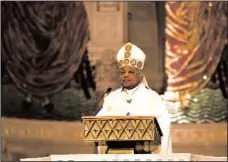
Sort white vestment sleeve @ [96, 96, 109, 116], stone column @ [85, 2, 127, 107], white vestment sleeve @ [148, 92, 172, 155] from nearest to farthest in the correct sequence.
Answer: white vestment sleeve @ [148, 92, 172, 155] → white vestment sleeve @ [96, 96, 109, 116] → stone column @ [85, 2, 127, 107]

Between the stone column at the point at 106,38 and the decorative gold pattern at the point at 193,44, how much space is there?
613mm

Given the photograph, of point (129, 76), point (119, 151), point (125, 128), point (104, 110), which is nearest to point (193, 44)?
point (104, 110)

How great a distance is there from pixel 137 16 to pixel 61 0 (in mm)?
Result: 996

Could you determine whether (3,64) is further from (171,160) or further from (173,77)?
(171,160)

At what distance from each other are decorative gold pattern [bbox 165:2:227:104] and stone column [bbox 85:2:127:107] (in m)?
0.61

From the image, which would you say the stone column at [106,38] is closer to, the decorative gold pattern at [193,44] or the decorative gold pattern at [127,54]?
the decorative gold pattern at [193,44]

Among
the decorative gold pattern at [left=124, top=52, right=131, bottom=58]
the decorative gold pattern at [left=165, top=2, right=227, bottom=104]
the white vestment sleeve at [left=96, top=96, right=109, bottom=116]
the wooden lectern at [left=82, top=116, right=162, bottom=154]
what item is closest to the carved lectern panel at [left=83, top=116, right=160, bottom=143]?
the wooden lectern at [left=82, top=116, right=162, bottom=154]

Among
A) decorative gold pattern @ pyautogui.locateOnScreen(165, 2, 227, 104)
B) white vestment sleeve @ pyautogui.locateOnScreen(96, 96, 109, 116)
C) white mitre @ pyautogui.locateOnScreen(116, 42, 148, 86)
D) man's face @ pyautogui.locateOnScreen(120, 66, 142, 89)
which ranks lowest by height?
white vestment sleeve @ pyautogui.locateOnScreen(96, 96, 109, 116)

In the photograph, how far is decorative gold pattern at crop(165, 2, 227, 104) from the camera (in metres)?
11.5

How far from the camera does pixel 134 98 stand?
20.6 feet

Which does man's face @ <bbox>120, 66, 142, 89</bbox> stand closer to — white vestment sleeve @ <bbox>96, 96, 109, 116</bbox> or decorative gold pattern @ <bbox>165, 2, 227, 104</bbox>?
white vestment sleeve @ <bbox>96, 96, 109, 116</bbox>

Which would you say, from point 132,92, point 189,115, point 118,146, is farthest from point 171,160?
point 189,115

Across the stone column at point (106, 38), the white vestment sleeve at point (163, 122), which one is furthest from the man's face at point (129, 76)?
the stone column at point (106, 38)

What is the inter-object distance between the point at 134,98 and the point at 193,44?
213 inches
